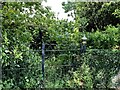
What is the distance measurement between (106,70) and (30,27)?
138cm

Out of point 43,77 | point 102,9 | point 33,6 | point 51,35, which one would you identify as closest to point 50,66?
point 43,77

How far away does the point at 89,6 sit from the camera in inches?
219

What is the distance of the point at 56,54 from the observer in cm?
418

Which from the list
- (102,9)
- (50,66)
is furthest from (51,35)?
(102,9)

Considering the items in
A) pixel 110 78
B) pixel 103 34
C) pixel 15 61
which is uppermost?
pixel 103 34

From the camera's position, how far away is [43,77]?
159 inches

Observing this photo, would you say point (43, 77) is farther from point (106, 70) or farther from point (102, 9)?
point (102, 9)

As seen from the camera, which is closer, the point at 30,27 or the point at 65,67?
the point at 30,27

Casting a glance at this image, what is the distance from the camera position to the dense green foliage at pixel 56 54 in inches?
140

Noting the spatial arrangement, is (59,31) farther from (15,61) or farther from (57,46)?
(15,61)

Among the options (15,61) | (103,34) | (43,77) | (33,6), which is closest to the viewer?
(33,6)

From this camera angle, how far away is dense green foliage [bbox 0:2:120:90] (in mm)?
3557

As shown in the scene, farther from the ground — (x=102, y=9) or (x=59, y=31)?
(x=102, y=9)

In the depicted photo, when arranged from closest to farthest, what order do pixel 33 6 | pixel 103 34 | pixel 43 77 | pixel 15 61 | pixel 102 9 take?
pixel 33 6, pixel 15 61, pixel 43 77, pixel 103 34, pixel 102 9
